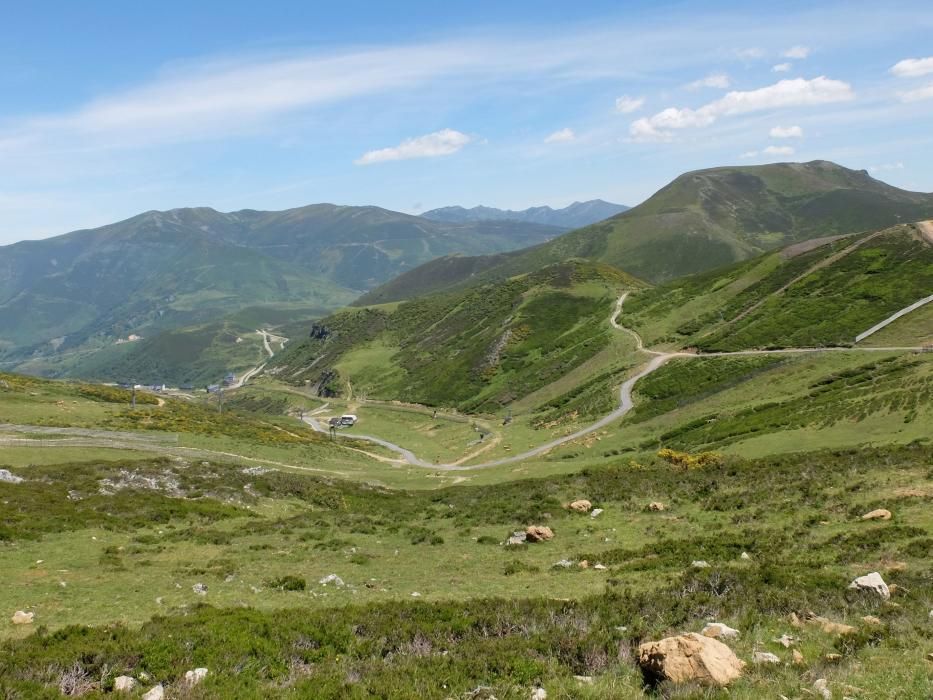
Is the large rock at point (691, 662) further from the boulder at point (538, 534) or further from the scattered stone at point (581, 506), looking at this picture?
the scattered stone at point (581, 506)

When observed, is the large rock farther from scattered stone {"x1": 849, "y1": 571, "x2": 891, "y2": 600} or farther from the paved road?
the paved road

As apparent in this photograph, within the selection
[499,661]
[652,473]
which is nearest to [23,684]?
[499,661]

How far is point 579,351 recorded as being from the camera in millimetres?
142500

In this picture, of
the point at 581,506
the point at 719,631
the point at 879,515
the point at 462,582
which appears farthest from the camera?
the point at 581,506

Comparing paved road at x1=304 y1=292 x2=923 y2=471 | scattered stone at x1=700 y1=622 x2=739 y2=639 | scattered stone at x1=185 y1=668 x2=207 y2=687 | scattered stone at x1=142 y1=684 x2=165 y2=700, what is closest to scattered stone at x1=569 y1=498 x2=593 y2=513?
scattered stone at x1=700 y1=622 x2=739 y2=639

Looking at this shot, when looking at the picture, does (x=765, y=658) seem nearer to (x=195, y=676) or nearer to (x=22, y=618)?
(x=195, y=676)

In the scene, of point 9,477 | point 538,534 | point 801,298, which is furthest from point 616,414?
point 9,477

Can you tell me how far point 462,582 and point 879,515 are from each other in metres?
17.5

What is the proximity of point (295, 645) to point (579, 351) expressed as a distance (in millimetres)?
131243

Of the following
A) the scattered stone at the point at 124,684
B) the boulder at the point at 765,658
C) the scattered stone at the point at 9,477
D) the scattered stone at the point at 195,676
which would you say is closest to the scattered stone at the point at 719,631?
the boulder at the point at 765,658

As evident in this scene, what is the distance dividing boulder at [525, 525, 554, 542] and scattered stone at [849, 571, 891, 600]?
14.8m

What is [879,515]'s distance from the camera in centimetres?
2448

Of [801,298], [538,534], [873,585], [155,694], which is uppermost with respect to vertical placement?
[801,298]

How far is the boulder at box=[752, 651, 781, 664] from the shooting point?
12448 millimetres
